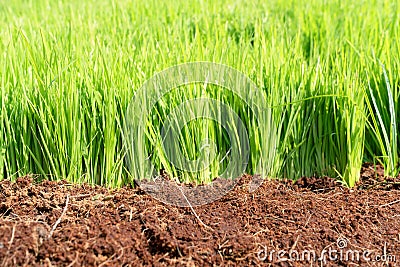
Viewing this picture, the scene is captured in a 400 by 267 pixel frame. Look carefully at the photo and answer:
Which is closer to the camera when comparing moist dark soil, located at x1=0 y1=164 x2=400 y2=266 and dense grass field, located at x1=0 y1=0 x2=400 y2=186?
moist dark soil, located at x1=0 y1=164 x2=400 y2=266

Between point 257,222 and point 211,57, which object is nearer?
point 257,222

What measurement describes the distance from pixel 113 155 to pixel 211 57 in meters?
0.66

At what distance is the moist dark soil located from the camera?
1505 millimetres

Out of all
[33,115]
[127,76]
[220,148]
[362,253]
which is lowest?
[362,253]

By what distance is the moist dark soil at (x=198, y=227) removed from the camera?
1505mm

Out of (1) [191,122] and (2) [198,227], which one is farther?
(1) [191,122]

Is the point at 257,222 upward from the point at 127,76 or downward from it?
downward

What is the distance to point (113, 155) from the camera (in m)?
1.98

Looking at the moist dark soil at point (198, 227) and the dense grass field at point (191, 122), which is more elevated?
the dense grass field at point (191, 122)

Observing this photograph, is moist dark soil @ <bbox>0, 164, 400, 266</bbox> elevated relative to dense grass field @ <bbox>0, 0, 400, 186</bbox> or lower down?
lower down

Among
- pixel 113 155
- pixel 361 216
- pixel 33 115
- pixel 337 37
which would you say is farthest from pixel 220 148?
pixel 337 37

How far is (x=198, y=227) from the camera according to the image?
163 cm

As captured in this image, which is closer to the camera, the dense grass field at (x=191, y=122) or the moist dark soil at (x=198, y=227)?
the moist dark soil at (x=198, y=227)

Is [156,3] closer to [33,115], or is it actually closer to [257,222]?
[33,115]
